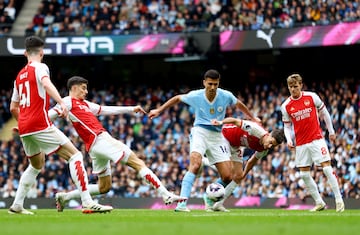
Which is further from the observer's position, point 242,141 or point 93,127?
point 242,141

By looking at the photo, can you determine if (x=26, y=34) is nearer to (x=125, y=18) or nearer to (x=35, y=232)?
(x=125, y=18)

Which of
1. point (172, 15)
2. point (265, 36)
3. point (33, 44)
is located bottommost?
point (33, 44)

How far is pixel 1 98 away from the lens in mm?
32688

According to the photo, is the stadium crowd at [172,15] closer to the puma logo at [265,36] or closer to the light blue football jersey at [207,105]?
the puma logo at [265,36]

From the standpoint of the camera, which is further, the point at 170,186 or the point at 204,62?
the point at 204,62

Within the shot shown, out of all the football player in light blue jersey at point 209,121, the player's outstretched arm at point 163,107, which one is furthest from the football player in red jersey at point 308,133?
the player's outstretched arm at point 163,107

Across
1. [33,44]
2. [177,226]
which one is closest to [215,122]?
[33,44]

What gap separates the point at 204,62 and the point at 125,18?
10.3ft

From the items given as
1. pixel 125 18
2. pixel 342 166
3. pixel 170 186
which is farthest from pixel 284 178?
pixel 125 18

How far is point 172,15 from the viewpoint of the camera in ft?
99.2

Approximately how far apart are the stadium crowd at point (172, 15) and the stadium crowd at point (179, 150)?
2407 millimetres

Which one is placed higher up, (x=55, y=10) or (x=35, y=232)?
(x=55, y=10)

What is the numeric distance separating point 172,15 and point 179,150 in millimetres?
4752

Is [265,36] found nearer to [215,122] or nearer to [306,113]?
[306,113]
